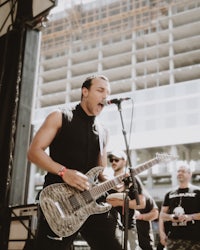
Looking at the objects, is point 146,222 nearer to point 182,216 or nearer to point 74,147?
point 182,216

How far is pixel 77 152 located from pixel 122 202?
1.26 metres

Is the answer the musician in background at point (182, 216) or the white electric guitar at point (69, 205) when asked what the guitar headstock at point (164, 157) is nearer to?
the white electric guitar at point (69, 205)

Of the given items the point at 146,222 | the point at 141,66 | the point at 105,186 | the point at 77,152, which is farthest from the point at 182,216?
the point at 141,66

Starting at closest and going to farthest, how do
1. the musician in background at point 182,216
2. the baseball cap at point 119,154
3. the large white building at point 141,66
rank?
the baseball cap at point 119,154, the musician in background at point 182,216, the large white building at point 141,66

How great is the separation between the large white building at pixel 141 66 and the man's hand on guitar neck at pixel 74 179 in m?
36.0

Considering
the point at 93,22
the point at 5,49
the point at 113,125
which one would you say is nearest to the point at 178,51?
the point at 93,22

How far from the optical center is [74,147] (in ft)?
7.16

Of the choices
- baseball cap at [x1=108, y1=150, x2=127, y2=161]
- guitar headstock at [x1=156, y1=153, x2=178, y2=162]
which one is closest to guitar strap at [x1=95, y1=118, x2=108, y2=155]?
guitar headstock at [x1=156, y1=153, x2=178, y2=162]

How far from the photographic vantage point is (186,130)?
40.9 m

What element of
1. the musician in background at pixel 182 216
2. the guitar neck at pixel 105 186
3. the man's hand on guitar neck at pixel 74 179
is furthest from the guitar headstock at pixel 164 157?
the musician in background at pixel 182 216

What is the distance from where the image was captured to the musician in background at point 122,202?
7.61 ft

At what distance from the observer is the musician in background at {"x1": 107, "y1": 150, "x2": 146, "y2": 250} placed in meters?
2.32

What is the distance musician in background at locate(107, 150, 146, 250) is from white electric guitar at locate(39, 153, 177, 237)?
0.23 m

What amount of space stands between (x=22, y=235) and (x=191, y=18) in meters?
55.5
